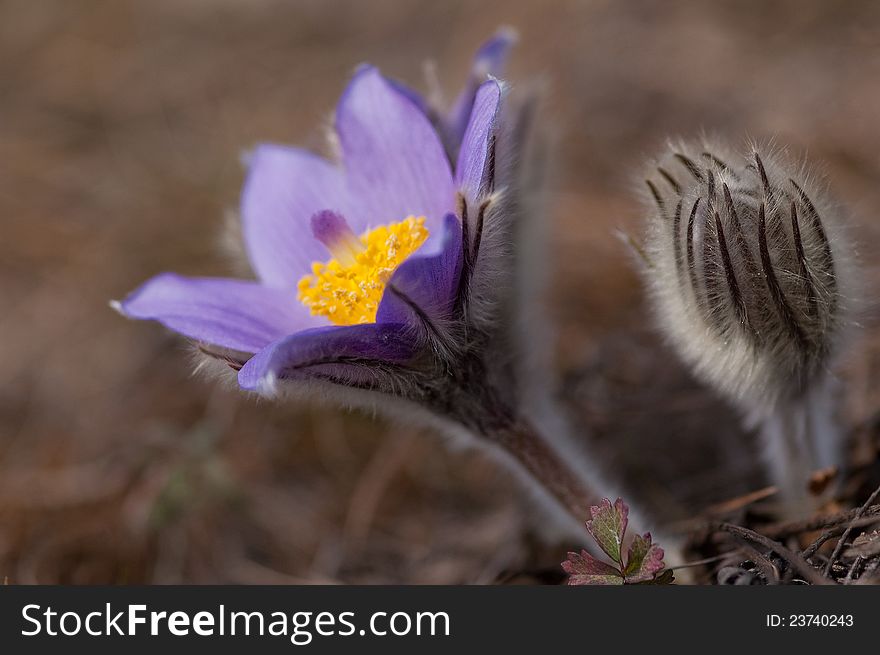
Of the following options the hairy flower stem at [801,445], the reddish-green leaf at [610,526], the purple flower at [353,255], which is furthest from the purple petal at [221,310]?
the hairy flower stem at [801,445]

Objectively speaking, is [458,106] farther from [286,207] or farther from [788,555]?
[788,555]

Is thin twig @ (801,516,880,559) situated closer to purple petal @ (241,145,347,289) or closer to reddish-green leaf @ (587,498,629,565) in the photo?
reddish-green leaf @ (587,498,629,565)

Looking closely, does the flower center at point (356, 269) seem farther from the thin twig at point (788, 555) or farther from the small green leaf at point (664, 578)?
the thin twig at point (788, 555)


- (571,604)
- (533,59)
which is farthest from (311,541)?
(533,59)

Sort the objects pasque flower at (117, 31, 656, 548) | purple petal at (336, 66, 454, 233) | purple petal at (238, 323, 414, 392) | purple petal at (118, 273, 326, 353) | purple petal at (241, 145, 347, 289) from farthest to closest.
Result: purple petal at (241, 145, 347, 289) < purple petal at (336, 66, 454, 233) < purple petal at (118, 273, 326, 353) < pasque flower at (117, 31, 656, 548) < purple petal at (238, 323, 414, 392)

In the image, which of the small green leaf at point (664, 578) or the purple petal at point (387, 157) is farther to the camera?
the purple petal at point (387, 157)

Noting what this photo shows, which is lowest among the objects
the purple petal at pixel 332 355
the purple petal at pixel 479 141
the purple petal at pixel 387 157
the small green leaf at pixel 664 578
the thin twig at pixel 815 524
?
the small green leaf at pixel 664 578

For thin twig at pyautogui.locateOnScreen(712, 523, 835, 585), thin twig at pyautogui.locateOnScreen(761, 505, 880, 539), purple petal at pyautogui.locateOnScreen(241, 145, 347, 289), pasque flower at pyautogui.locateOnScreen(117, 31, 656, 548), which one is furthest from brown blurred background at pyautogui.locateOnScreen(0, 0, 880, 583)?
thin twig at pyautogui.locateOnScreen(712, 523, 835, 585)
